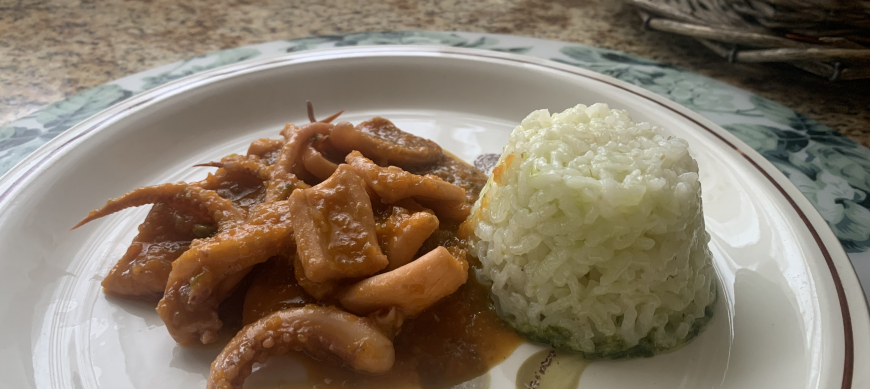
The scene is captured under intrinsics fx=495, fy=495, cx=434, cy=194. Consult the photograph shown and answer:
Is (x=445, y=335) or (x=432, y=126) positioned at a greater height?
(x=432, y=126)

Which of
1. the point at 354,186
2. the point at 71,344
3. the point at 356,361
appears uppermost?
the point at 354,186

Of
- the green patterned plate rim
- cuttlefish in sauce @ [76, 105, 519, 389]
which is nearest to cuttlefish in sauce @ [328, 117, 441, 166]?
cuttlefish in sauce @ [76, 105, 519, 389]

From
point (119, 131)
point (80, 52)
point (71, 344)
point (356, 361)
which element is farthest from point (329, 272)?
point (80, 52)

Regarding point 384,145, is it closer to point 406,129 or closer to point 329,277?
point 406,129

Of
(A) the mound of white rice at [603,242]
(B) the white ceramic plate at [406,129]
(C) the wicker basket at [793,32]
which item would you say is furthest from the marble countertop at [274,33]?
(A) the mound of white rice at [603,242]

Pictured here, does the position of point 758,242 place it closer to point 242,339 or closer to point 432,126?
point 432,126

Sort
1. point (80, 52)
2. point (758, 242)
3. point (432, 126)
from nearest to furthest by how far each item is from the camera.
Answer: point (758, 242) < point (432, 126) < point (80, 52)

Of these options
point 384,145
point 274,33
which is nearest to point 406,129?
point 384,145
